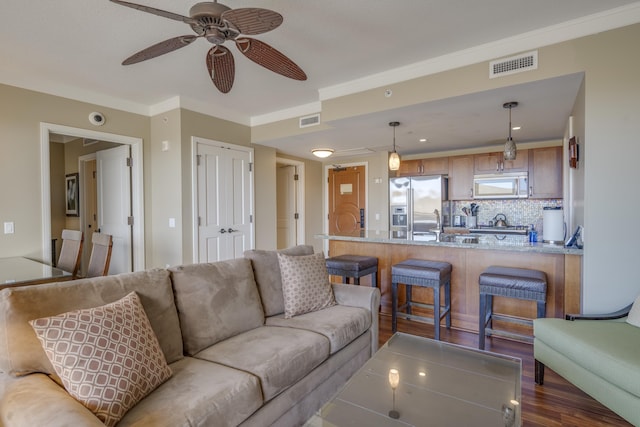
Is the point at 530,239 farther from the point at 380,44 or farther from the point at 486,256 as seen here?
the point at 380,44

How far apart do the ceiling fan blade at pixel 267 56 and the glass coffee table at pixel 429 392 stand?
195cm

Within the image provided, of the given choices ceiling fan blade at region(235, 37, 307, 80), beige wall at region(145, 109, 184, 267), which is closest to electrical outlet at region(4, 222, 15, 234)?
beige wall at region(145, 109, 184, 267)

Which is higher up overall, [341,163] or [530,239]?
[341,163]

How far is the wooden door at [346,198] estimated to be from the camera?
646 centimetres

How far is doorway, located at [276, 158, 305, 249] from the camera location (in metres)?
6.48

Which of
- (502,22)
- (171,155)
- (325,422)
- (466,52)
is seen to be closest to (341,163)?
(171,155)

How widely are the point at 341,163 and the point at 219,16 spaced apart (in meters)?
5.04

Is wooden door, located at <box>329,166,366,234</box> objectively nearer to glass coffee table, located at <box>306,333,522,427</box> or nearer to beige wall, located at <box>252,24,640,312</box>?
beige wall, located at <box>252,24,640,312</box>

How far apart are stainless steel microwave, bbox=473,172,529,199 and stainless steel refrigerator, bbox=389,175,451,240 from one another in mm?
525

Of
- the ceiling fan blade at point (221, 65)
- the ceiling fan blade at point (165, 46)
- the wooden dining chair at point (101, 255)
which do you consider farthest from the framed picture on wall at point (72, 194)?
the ceiling fan blade at point (221, 65)

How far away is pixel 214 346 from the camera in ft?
5.95

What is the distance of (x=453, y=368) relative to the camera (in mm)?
1729

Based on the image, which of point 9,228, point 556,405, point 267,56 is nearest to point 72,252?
point 9,228

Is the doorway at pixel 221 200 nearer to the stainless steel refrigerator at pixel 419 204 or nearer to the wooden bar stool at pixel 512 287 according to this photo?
the stainless steel refrigerator at pixel 419 204
